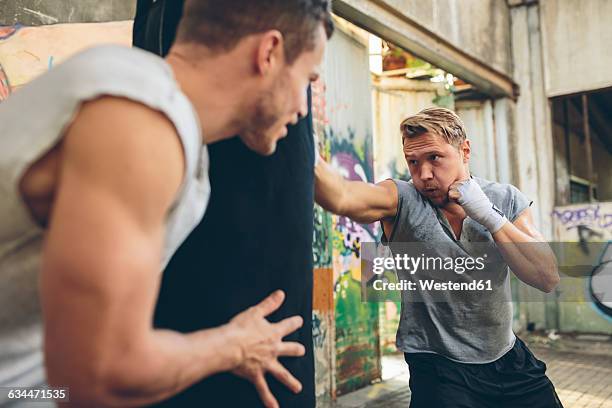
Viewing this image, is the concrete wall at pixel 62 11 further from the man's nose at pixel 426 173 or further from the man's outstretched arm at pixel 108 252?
the man's outstretched arm at pixel 108 252

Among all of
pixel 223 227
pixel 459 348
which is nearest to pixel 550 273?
pixel 459 348

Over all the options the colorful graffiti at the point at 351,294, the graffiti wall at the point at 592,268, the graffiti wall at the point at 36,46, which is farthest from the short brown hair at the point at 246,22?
the graffiti wall at the point at 592,268

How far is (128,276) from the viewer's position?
84cm

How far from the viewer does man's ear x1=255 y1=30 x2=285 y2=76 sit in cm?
113

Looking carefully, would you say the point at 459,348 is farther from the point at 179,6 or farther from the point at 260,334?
the point at 179,6

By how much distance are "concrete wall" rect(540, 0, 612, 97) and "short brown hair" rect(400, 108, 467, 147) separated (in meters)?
6.95

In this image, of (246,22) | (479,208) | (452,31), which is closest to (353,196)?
(479,208)

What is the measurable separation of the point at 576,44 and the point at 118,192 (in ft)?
30.7

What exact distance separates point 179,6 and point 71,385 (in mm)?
942

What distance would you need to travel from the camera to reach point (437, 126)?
2.63 m

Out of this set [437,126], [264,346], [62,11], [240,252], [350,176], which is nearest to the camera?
[264,346]

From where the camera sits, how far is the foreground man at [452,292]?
2.41 meters

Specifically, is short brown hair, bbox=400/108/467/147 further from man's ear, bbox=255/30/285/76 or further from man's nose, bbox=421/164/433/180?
man's ear, bbox=255/30/285/76

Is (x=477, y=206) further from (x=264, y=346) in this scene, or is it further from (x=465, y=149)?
(x=264, y=346)
